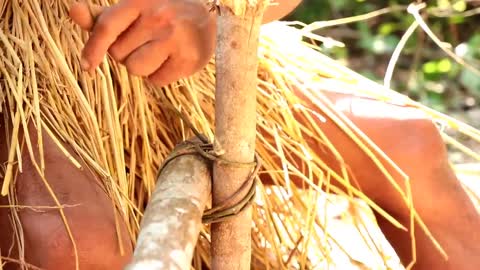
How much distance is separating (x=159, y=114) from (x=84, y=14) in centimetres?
41

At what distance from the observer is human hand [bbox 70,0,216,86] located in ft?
3.11

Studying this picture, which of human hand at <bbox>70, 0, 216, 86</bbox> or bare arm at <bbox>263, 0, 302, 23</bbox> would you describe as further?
bare arm at <bbox>263, 0, 302, 23</bbox>

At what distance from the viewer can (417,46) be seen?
3.00m

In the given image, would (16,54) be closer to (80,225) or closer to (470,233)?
(80,225)

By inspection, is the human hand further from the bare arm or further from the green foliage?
the green foliage

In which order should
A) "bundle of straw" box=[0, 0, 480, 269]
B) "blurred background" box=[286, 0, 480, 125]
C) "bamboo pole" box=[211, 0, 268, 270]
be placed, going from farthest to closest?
"blurred background" box=[286, 0, 480, 125] → "bundle of straw" box=[0, 0, 480, 269] → "bamboo pole" box=[211, 0, 268, 270]

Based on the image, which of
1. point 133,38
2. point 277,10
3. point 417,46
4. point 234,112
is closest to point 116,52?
point 133,38

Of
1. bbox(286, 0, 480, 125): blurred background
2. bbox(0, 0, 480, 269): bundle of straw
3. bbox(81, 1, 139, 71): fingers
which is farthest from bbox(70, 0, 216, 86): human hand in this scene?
bbox(286, 0, 480, 125): blurred background

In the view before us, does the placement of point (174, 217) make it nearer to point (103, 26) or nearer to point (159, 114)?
point (103, 26)

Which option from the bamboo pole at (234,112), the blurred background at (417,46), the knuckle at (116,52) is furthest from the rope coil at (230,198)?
the blurred background at (417,46)

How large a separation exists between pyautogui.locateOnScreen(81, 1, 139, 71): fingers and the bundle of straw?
166mm

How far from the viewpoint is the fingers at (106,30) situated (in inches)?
37.2

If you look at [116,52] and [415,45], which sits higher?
[116,52]

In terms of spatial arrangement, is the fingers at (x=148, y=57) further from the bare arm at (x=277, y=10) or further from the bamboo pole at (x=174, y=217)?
the bare arm at (x=277, y=10)
